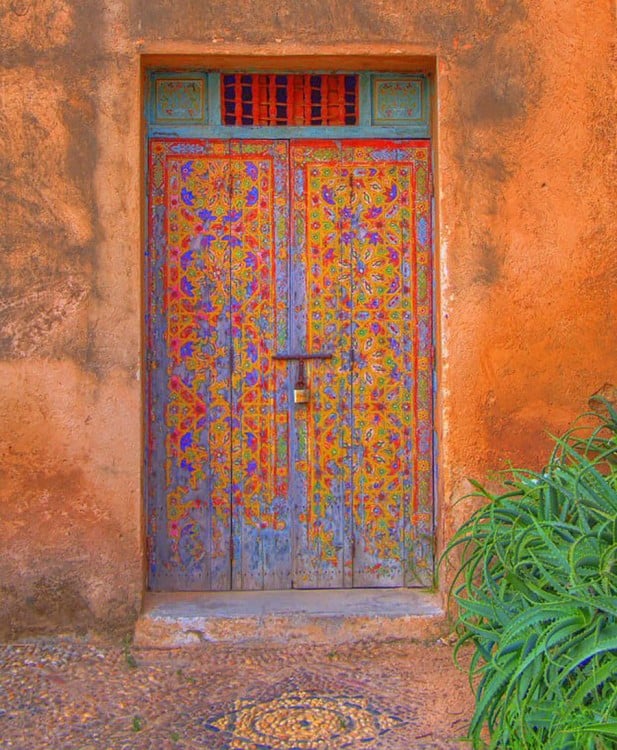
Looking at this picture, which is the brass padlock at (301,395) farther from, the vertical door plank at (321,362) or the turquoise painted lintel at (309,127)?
the turquoise painted lintel at (309,127)

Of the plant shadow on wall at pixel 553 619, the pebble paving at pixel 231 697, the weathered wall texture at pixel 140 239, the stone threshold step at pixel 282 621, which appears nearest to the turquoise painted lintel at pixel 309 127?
the weathered wall texture at pixel 140 239

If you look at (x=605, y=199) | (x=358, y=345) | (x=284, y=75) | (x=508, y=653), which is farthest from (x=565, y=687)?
(x=284, y=75)

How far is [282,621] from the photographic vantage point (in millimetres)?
4004

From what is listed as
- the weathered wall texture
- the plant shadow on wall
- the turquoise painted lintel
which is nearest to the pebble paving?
the weathered wall texture

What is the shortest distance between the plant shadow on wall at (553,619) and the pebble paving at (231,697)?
389mm

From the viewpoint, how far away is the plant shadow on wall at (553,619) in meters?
2.50

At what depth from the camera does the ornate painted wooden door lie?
423 centimetres

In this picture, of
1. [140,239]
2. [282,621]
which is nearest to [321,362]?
[140,239]

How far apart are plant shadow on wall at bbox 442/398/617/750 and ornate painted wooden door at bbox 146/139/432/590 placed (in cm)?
111

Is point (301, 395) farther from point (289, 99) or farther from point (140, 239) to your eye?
point (289, 99)

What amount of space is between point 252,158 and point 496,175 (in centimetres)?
109

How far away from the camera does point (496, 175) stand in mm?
4039

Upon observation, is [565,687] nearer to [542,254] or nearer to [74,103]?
[542,254]

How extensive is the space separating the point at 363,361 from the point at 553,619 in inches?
71.7
